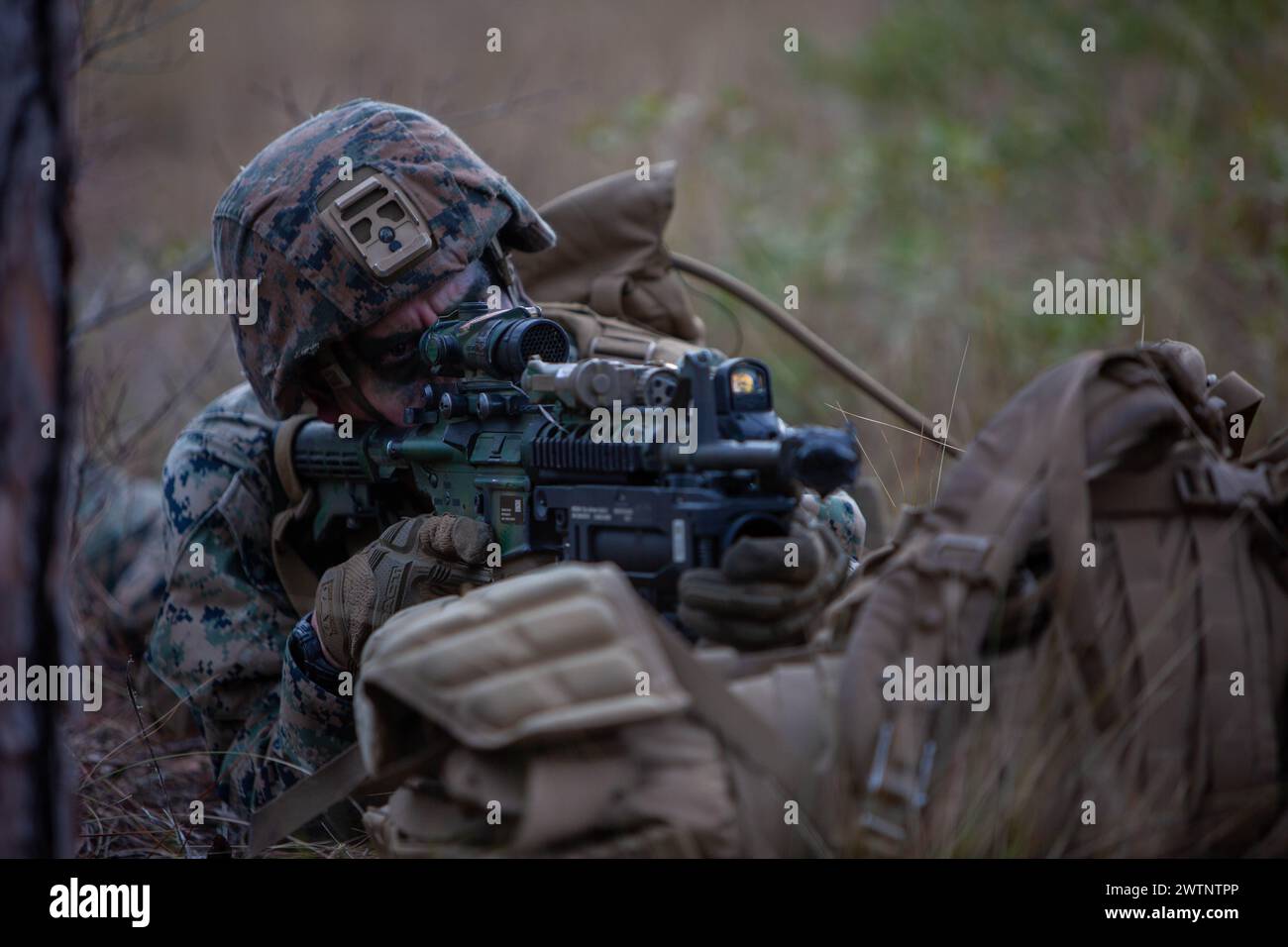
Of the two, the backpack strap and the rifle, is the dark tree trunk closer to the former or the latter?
the rifle

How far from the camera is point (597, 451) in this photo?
104 inches

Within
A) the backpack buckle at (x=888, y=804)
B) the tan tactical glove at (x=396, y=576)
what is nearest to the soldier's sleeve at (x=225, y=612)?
the tan tactical glove at (x=396, y=576)

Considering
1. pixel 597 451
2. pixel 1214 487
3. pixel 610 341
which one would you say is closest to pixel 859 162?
pixel 610 341

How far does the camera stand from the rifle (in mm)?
2426

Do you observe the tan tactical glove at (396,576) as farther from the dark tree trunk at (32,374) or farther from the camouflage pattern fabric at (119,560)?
the camouflage pattern fabric at (119,560)

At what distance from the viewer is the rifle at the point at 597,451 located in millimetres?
2426

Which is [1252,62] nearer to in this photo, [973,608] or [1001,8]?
[1001,8]

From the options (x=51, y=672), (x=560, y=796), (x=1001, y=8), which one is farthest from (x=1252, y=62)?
(x=51, y=672)

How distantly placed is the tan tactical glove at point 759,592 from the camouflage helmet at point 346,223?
4.59ft

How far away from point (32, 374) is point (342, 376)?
5.80ft

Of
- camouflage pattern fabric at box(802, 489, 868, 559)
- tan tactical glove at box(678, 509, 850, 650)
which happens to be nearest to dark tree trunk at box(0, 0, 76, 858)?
tan tactical glove at box(678, 509, 850, 650)

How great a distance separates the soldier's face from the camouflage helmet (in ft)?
0.15
